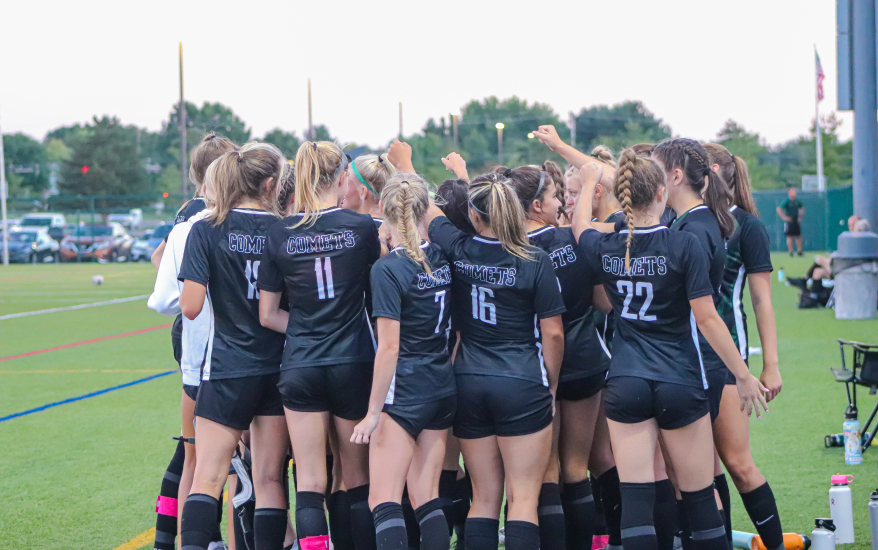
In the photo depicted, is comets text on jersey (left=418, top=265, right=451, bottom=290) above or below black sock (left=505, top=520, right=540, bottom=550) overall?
above

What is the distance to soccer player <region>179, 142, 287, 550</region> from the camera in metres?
4.11

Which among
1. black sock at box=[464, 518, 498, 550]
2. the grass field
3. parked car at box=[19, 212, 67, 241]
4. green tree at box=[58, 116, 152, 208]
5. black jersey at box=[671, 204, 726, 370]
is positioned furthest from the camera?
green tree at box=[58, 116, 152, 208]

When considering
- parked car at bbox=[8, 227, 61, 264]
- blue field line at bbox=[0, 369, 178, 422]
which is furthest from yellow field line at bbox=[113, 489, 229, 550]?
parked car at bbox=[8, 227, 61, 264]

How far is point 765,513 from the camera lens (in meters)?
4.38

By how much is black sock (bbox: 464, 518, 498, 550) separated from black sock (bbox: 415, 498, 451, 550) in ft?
0.41

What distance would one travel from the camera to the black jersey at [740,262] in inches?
175

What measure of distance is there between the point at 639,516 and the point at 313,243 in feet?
6.04

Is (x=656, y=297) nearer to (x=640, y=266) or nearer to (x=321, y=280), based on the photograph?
(x=640, y=266)

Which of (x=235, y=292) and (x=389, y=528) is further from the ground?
(x=235, y=292)

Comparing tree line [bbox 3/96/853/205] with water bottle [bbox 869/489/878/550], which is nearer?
water bottle [bbox 869/489/878/550]

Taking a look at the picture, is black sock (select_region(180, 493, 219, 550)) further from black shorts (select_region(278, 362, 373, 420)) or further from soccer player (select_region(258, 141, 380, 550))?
black shorts (select_region(278, 362, 373, 420))

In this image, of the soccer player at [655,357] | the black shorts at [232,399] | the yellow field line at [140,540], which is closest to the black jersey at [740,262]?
the soccer player at [655,357]

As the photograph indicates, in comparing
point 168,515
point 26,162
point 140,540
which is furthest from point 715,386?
point 26,162

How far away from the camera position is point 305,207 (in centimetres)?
409
